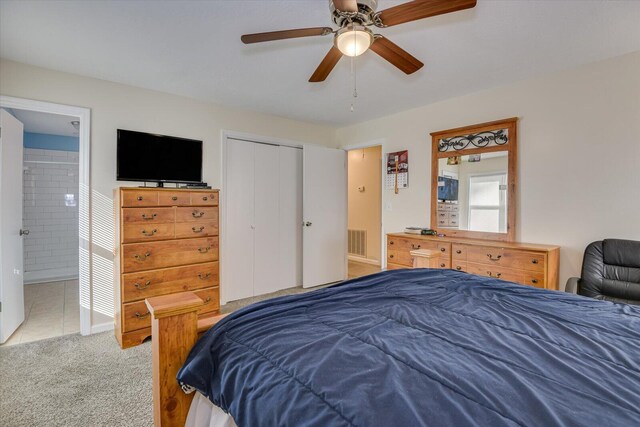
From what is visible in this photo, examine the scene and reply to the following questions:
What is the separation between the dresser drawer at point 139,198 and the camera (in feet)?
8.46

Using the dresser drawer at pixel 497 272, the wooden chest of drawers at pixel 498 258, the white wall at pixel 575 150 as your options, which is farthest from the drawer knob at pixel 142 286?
the white wall at pixel 575 150

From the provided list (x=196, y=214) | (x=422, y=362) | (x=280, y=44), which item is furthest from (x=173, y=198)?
(x=422, y=362)

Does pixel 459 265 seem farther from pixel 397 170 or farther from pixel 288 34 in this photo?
pixel 288 34

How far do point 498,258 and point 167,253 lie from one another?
2.98 metres

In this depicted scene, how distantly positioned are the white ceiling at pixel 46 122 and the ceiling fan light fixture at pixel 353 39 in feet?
11.8

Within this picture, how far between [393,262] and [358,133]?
2.03 meters

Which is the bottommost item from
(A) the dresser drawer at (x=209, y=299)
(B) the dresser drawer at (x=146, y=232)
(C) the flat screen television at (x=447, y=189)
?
(A) the dresser drawer at (x=209, y=299)

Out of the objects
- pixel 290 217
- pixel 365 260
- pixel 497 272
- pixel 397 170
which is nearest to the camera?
pixel 497 272

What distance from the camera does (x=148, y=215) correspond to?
2691 millimetres

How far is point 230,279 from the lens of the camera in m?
3.79

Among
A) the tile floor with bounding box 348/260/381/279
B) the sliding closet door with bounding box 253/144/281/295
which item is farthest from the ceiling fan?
the tile floor with bounding box 348/260/381/279

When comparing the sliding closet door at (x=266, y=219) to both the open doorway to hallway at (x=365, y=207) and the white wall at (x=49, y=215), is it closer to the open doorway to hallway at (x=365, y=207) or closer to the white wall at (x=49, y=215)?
the open doorway to hallway at (x=365, y=207)

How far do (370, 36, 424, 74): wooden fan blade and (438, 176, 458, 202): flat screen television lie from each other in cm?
177

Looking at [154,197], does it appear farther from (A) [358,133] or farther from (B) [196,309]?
(A) [358,133]
